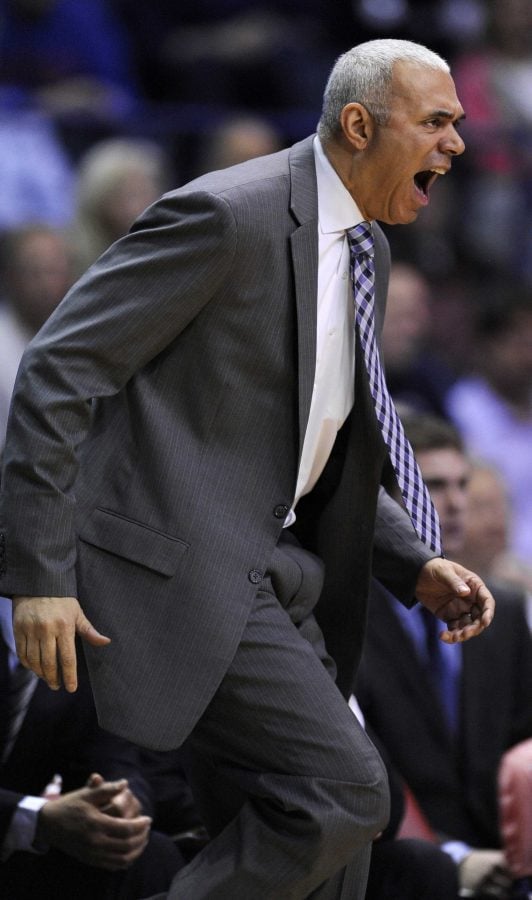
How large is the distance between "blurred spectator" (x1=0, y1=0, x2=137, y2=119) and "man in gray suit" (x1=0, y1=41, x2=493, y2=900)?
12.1ft

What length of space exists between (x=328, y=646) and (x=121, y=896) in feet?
2.10

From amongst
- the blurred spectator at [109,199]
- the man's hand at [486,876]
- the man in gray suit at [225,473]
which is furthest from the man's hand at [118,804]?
the blurred spectator at [109,199]

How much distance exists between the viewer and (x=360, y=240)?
260 cm

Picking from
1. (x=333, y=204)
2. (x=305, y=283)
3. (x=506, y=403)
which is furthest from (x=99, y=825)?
(x=506, y=403)

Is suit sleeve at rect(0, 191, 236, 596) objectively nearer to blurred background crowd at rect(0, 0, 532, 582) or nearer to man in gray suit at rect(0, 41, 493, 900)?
A: man in gray suit at rect(0, 41, 493, 900)

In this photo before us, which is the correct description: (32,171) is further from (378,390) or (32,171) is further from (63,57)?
(378,390)

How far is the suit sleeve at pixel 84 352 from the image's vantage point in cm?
234

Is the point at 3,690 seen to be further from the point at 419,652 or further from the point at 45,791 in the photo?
the point at 419,652

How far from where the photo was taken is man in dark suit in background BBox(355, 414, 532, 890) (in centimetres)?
372

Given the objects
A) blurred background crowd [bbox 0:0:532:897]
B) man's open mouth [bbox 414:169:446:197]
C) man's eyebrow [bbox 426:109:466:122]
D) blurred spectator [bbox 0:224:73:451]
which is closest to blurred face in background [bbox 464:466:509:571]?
blurred background crowd [bbox 0:0:532:897]

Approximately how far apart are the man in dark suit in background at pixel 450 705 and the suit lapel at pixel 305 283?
4.35ft

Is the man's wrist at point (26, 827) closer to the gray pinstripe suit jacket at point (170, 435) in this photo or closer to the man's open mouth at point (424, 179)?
the gray pinstripe suit jacket at point (170, 435)

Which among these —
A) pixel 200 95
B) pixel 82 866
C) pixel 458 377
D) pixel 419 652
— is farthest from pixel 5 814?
pixel 200 95

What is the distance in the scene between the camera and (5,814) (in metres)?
2.89
